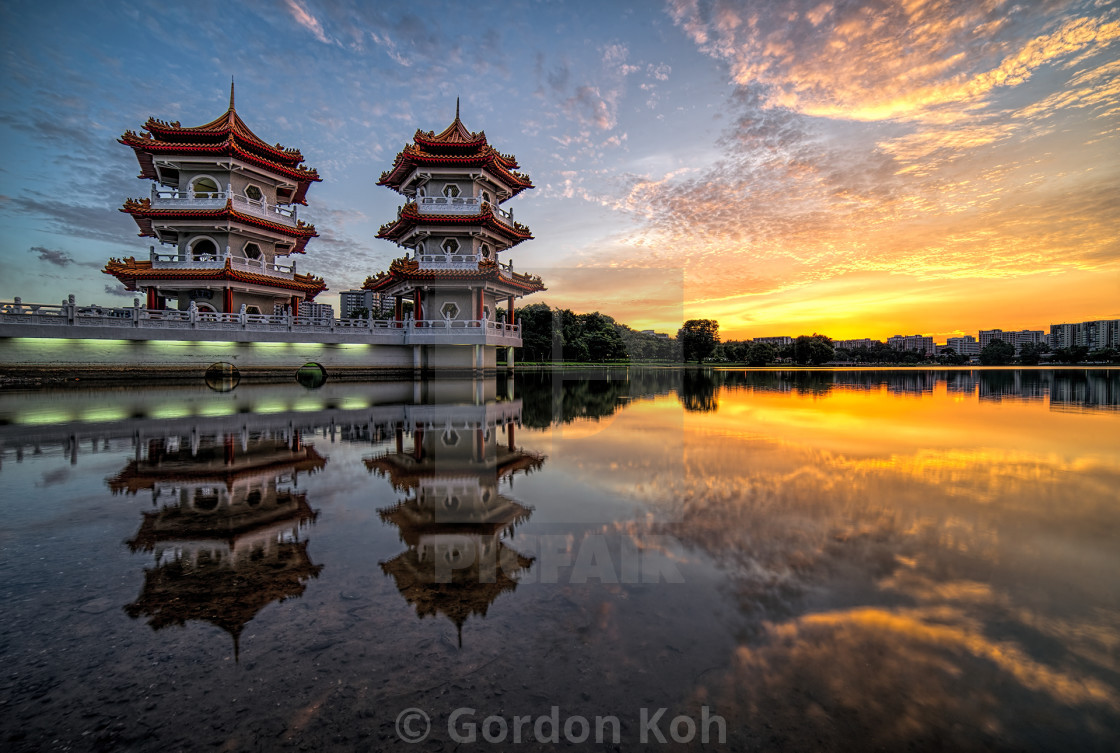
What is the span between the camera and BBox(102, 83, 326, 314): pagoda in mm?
25719

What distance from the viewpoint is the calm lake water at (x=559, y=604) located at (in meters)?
2.11

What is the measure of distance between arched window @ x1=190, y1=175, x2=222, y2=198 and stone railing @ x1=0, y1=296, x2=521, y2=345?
268 inches

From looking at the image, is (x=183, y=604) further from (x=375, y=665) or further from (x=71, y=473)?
(x=71, y=473)

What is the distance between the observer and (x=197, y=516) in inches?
195

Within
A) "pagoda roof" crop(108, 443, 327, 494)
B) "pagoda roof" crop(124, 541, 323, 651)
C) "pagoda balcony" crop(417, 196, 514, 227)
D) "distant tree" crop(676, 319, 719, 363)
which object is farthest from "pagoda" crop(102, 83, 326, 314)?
"distant tree" crop(676, 319, 719, 363)

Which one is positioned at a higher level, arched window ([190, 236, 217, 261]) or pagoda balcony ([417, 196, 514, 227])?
pagoda balcony ([417, 196, 514, 227])

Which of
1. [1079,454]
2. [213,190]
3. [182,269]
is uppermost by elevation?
[213,190]

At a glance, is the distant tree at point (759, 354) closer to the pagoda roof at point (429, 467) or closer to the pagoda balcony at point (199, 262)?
the pagoda balcony at point (199, 262)

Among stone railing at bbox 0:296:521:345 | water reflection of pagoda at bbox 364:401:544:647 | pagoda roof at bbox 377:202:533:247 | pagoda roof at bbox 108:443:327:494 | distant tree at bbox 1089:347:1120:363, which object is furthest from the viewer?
distant tree at bbox 1089:347:1120:363

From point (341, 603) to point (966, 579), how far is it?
180 inches

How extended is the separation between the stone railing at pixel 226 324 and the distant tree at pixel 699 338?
5596cm

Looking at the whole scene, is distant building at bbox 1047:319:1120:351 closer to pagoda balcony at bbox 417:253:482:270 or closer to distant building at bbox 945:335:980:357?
distant building at bbox 945:335:980:357

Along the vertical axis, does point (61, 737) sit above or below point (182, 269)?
below

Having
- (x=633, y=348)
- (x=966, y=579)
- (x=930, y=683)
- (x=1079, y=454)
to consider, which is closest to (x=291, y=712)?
(x=930, y=683)
